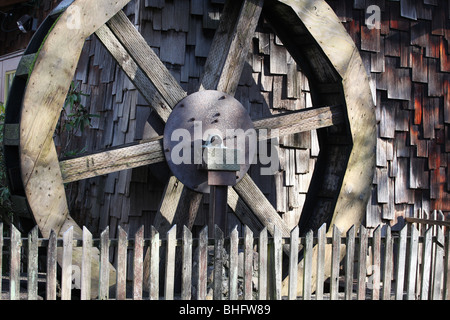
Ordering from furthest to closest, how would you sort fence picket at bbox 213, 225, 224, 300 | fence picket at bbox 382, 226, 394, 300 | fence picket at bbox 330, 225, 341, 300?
fence picket at bbox 382, 226, 394, 300 < fence picket at bbox 330, 225, 341, 300 < fence picket at bbox 213, 225, 224, 300

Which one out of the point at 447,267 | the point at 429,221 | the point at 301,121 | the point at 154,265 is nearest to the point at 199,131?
the point at 301,121

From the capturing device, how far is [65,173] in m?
4.34

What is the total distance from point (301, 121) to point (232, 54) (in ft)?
2.75

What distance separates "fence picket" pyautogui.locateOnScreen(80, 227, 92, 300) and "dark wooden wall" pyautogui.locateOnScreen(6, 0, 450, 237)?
1.41m

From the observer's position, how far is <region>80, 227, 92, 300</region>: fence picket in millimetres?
3713

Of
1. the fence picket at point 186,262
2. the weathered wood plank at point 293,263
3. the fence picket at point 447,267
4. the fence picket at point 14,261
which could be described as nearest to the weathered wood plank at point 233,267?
the fence picket at point 186,262

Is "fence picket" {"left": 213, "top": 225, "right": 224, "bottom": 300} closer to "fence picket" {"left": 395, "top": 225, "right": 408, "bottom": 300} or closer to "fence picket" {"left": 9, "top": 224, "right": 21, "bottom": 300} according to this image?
"fence picket" {"left": 9, "top": 224, "right": 21, "bottom": 300}

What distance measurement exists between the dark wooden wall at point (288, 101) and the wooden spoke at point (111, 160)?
46cm

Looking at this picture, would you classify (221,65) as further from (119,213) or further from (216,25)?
(119,213)

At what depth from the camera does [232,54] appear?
5.11 meters

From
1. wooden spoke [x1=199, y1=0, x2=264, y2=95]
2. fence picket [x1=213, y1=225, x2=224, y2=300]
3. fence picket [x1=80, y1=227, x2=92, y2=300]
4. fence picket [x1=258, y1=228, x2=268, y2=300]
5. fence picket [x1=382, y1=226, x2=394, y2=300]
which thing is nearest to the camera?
fence picket [x1=80, y1=227, x2=92, y2=300]

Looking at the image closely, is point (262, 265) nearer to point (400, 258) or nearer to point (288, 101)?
point (400, 258)

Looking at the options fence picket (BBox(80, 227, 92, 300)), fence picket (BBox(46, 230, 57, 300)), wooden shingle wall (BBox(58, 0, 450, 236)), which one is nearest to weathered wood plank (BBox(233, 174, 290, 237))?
wooden shingle wall (BBox(58, 0, 450, 236))

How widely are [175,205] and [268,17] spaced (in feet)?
6.10
